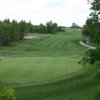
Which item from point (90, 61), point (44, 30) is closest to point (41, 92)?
point (90, 61)

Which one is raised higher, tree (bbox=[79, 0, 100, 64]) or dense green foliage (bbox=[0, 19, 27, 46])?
tree (bbox=[79, 0, 100, 64])

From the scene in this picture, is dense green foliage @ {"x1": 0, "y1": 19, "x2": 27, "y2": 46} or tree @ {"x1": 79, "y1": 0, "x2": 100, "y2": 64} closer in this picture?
tree @ {"x1": 79, "y1": 0, "x2": 100, "y2": 64}

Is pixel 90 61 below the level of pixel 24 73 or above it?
above

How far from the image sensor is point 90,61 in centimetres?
1168

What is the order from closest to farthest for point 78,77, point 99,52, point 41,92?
point 99,52, point 41,92, point 78,77


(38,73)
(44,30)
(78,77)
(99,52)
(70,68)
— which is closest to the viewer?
(99,52)

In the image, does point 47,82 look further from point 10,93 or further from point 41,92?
point 10,93

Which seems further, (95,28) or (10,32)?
(10,32)

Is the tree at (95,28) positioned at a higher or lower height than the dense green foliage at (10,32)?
higher

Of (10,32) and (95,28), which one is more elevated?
(95,28)

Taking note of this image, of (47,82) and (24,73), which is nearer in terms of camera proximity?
(47,82)

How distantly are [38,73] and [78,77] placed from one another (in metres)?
4.50

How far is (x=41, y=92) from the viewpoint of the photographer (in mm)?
24281

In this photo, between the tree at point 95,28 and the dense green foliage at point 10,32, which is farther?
the dense green foliage at point 10,32
